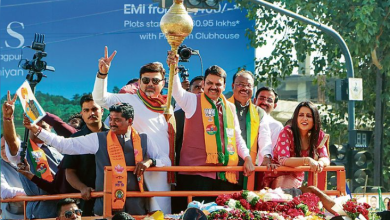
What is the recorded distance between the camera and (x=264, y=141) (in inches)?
374

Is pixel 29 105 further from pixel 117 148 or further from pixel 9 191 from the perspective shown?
pixel 9 191

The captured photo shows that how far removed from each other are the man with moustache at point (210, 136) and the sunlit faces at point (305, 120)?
2.07ft

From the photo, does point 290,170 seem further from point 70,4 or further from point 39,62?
point 70,4

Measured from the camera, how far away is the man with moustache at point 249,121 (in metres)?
9.53

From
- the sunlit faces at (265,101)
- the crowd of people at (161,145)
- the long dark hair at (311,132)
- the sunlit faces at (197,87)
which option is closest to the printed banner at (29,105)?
the crowd of people at (161,145)

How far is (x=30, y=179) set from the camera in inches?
358

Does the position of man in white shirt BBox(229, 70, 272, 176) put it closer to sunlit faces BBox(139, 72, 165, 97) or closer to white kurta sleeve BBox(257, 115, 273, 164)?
white kurta sleeve BBox(257, 115, 273, 164)

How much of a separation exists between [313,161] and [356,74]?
1125cm

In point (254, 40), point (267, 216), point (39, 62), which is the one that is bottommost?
point (267, 216)

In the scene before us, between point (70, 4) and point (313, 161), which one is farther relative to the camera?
point (70, 4)

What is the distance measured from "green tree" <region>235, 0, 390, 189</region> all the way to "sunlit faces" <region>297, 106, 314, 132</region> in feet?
31.3

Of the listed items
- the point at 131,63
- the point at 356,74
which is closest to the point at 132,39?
the point at 131,63

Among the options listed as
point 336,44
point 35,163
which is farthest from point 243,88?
point 336,44

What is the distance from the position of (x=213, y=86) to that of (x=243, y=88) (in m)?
0.51
